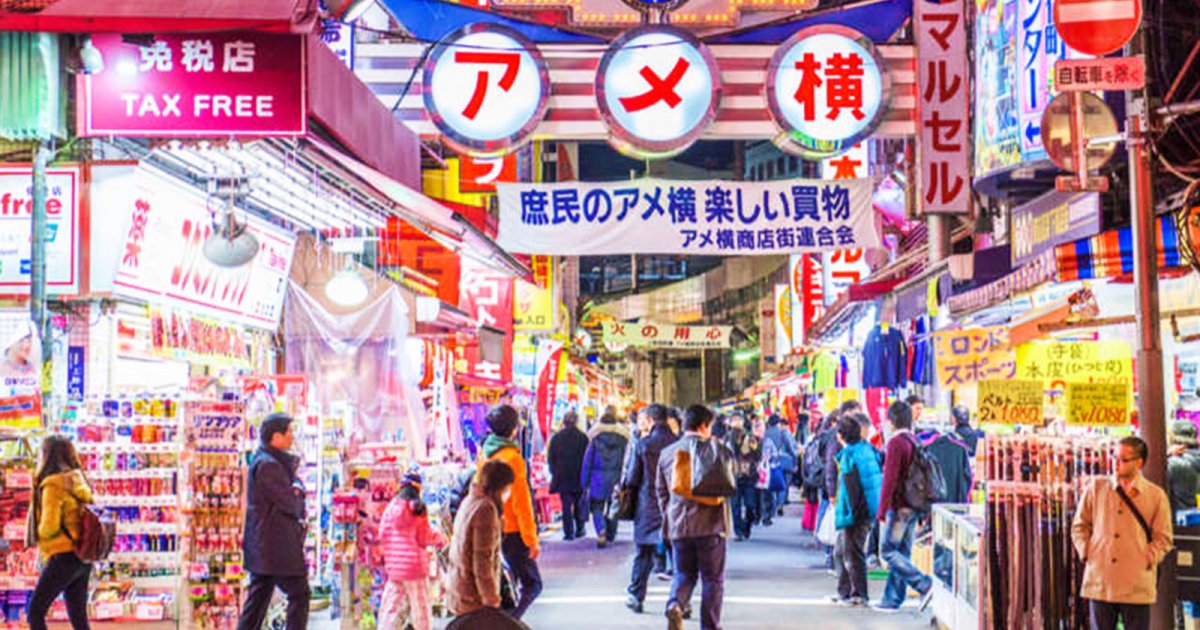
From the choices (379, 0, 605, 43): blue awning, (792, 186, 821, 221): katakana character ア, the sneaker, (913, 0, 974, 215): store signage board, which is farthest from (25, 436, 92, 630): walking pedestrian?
(913, 0, 974, 215): store signage board

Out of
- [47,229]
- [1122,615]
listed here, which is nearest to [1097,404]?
[1122,615]

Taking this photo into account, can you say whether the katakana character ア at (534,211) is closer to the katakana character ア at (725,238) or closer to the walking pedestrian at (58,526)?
the katakana character ア at (725,238)

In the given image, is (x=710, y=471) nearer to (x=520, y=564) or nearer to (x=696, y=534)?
(x=696, y=534)

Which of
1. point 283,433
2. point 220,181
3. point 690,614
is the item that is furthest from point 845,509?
point 220,181

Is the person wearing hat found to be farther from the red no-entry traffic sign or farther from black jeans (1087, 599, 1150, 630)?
the red no-entry traffic sign

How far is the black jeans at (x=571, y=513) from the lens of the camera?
72.6 feet

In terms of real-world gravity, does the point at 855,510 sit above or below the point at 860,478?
below

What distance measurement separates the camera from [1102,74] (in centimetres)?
941

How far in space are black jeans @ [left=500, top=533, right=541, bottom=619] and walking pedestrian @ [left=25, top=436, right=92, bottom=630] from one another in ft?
10.8

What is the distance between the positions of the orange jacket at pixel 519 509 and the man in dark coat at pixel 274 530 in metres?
1.84

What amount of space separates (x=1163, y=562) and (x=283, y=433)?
20.8 feet

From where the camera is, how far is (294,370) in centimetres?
1673

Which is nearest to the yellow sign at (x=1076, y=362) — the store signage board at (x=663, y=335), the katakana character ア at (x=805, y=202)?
the katakana character ア at (x=805, y=202)

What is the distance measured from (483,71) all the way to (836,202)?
12.8ft
